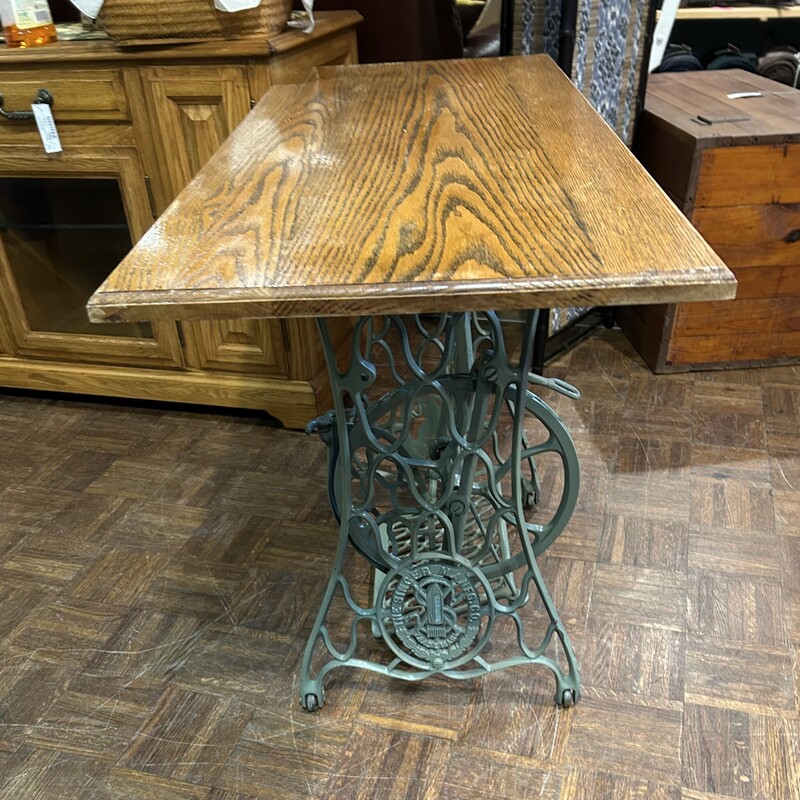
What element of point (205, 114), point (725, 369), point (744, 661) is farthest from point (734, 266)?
point (205, 114)

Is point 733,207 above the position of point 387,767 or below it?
above

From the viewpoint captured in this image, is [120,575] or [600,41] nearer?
[120,575]

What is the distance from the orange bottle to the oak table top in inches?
33.9

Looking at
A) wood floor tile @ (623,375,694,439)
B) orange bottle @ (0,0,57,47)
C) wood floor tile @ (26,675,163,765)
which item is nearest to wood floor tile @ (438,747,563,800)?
wood floor tile @ (26,675,163,765)

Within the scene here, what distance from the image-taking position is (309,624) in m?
1.48

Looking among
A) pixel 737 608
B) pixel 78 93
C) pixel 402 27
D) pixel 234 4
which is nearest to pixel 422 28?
pixel 402 27

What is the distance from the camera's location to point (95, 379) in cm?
214

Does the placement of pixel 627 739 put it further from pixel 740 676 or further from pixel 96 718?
pixel 96 718

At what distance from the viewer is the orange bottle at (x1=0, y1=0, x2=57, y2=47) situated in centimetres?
179

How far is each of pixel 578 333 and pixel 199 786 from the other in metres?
1.66

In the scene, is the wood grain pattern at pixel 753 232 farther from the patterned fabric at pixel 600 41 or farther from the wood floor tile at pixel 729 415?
the patterned fabric at pixel 600 41

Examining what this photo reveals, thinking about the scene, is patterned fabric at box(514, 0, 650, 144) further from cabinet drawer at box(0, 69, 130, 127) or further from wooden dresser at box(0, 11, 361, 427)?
cabinet drawer at box(0, 69, 130, 127)

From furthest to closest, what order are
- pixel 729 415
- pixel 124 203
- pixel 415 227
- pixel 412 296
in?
1. pixel 729 415
2. pixel 124 203
3. pixel 415 227
4. pixel 412 296

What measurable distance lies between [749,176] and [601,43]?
0.49 metres
